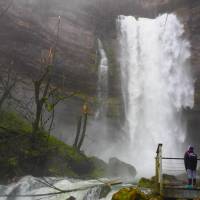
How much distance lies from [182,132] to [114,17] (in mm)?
17011

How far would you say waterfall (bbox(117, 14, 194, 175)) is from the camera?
34.5 m

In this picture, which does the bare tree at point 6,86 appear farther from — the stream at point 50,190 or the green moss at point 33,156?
the stream at point 50,190

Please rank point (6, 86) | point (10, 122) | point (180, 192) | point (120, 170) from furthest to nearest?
point (120, 170) < point (10, 122) < point (6, 86) < point (180, 192)

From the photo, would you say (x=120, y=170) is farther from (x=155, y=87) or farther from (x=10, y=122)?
(x=155, y=87)

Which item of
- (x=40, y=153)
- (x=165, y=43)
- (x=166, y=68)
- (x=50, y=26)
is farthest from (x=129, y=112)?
(x=40, y=153)

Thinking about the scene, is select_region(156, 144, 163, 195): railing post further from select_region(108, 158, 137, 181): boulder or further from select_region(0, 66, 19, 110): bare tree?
select_region(108, 158, 137, 181): boulder

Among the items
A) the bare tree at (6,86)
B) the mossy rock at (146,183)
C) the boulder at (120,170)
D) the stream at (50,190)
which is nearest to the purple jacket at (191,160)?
the mossy rock at (146,183)

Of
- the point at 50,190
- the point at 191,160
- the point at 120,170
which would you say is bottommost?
the point at 50,190

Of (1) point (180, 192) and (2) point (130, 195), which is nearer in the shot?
(2) point (130, 195)

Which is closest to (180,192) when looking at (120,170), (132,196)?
(132,196)

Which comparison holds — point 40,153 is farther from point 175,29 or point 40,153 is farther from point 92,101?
point 175,29

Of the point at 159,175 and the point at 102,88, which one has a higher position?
the point at 102,88

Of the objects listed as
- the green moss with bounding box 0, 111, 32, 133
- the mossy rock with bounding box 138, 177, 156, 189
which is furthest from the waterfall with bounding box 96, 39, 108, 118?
the mossy rock with bounding box 138, 177, 156, 189

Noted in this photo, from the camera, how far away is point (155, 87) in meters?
36.2
